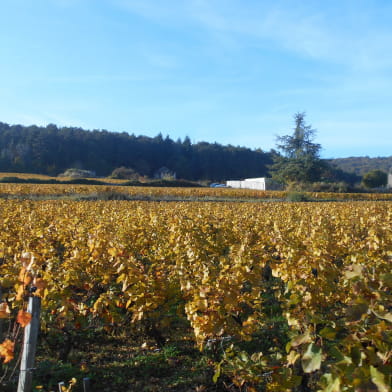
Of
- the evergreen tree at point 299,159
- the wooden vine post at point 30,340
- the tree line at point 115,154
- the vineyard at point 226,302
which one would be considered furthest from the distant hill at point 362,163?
the wooden vine post at point 30,340

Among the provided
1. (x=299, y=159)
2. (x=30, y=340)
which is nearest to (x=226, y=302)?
(x=30, y=340)

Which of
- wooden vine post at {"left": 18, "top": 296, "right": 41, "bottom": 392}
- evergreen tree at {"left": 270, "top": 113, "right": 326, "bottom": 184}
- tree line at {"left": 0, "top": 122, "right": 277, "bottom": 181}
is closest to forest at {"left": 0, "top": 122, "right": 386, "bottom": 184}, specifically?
tree line at {"left": 0, "top": 122, "right": 277, "bottom": 181}

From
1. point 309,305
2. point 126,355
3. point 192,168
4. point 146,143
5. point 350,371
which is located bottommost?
point 126,355

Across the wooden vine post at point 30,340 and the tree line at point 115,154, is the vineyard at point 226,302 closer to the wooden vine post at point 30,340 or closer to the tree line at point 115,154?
the wooden vine post at point 30,340

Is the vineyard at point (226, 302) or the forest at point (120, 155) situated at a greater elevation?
the forest at point (120, 155)

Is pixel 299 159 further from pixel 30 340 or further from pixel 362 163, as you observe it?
pixel 362 163

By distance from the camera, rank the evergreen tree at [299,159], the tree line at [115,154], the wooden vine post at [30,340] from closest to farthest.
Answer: the wooden vine post at [30,340] → the evergreen tree at [299,159] → the tree line at [115,154]

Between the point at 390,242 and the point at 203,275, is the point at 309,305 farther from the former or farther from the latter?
the point at 390,242

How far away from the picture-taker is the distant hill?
10365 centimetres

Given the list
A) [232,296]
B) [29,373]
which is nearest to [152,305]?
[232,296]

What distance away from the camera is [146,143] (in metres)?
86.1

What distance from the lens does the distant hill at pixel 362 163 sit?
104m

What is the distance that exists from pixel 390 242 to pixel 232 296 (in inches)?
103

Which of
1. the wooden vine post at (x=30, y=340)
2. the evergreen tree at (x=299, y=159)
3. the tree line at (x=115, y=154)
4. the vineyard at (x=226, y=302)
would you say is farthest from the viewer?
the tree line at (x=115, y=154)
